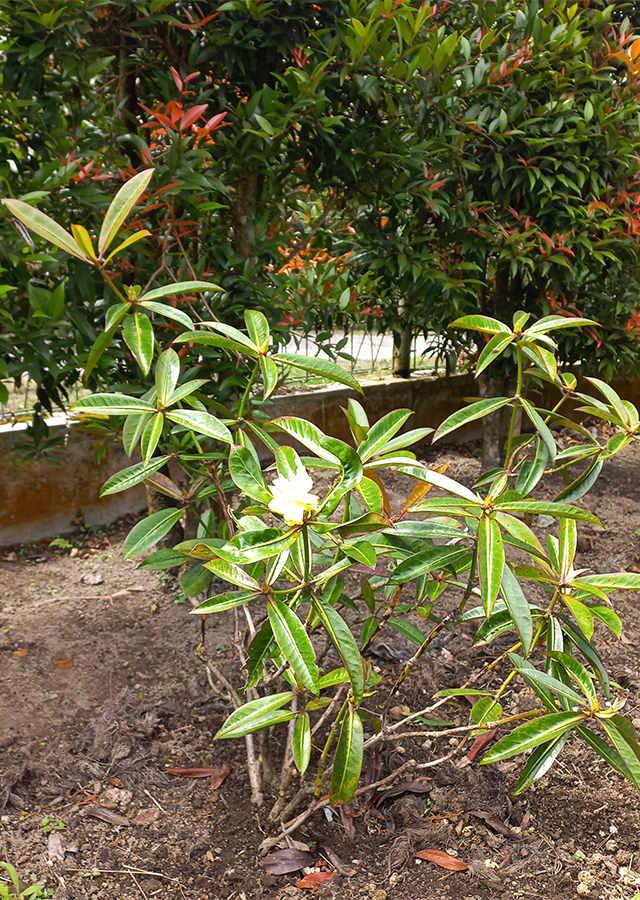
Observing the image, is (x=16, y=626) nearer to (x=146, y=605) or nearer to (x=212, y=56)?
(x=146, y=605)

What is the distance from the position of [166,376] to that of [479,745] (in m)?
1.39

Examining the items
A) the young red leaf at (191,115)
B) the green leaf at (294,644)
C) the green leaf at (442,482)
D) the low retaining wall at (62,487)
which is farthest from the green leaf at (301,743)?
the low retaining wall at (62,487)

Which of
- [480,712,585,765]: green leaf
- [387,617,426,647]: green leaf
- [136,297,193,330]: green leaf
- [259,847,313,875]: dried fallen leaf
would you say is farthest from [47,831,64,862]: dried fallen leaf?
[136,297,193,330]: green leaf

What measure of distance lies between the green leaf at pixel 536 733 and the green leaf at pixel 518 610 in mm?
155

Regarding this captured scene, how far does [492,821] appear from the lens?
68.4 inches

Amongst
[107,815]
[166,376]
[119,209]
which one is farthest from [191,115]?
[107,815]

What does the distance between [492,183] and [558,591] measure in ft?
8.37

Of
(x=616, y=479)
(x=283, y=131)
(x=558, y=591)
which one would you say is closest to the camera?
(x=558, y=591)

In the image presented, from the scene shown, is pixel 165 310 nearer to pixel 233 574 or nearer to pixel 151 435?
pixel 151 435

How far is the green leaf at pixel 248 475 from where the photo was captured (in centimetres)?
115

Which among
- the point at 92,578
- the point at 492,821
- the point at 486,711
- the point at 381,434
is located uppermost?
the point at 381,434

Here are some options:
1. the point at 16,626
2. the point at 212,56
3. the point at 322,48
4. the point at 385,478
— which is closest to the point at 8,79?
the point at 212,56

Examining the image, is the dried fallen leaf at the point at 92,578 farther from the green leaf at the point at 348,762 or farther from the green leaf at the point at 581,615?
the green leaf at the point at 581,615

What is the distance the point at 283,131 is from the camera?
213cm
